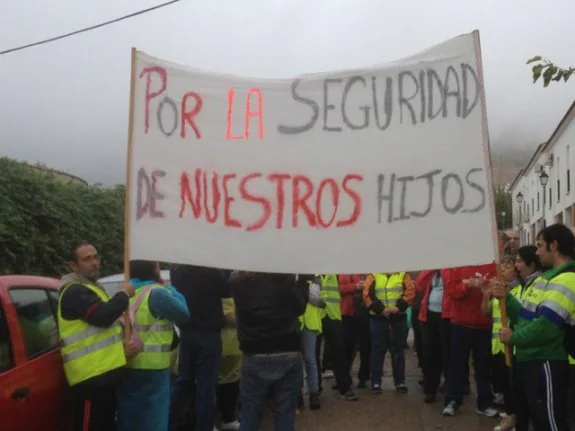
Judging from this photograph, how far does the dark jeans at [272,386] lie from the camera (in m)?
4.81

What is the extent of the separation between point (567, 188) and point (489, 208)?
36269 millimetres

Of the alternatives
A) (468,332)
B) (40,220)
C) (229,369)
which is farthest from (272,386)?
(40,220)

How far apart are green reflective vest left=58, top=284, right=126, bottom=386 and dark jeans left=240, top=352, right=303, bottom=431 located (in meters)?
0.83

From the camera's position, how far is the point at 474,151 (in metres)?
4.42

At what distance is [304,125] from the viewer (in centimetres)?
456

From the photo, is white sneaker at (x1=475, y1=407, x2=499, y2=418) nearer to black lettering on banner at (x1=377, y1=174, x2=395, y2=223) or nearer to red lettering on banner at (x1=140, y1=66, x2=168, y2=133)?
black lettering on banner at (x1=377, y1=174, x2=395, y2=223)

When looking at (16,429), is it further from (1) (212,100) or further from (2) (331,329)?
(2) (331,329)

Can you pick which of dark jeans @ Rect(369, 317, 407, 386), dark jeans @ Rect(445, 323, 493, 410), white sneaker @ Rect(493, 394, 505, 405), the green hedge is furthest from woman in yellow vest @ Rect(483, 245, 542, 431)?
the green hedge

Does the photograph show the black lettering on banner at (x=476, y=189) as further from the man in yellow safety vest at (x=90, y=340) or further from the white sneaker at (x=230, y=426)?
the white sneaker at (x=230, y=426)

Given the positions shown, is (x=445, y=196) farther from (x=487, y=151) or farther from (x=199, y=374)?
(x=199, y=374)

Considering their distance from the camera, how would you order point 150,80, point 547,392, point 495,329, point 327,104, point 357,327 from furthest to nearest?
point 357,327
point 495,329
point 547,392
point 150,80
point 327,104

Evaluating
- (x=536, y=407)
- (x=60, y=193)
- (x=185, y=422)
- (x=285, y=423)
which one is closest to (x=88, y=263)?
(x=285, y=423)

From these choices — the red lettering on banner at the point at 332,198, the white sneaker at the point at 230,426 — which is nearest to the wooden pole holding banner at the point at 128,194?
the red lettering on banner at the point at 332,198

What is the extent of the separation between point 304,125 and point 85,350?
6.59 feet
